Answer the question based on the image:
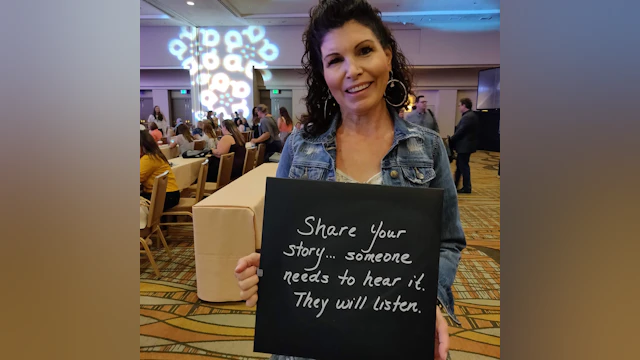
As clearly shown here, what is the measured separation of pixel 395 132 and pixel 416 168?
0.11 metres

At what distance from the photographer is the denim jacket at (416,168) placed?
3.15 feet

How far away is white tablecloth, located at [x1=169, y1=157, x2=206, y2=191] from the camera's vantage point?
14.6 feet

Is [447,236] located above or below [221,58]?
below

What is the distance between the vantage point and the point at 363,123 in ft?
3.41

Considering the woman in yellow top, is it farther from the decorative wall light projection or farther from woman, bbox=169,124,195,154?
the decorative wall light projection

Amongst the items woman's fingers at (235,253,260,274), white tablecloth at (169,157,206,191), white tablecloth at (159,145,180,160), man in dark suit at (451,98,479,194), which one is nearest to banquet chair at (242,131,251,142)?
white tablecloth at (159,145,180,160)

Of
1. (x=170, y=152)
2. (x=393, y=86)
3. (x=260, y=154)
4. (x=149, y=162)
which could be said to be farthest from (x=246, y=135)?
(x=393, y=86)

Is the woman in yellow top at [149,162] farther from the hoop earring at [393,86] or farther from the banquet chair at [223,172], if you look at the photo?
the hoop earring at [393,86]

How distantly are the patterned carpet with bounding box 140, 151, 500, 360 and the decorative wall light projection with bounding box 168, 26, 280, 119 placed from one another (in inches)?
322

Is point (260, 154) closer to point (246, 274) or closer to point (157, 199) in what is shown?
point (157, 199)

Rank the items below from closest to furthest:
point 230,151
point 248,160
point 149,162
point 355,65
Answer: point 355,65
point 149,162
point 230,151
point 248,160
